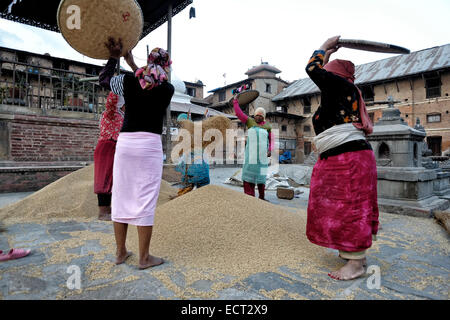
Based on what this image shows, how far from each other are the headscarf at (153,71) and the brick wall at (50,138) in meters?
5.83

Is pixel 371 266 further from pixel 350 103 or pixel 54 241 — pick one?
pixel 54 241

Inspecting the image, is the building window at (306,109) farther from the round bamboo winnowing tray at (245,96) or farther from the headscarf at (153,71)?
the headscarf at (153,71)

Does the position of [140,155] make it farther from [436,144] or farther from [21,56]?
[21,56]

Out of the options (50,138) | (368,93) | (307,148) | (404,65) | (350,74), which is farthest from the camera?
(307,148)

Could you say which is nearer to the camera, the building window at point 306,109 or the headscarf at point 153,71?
the headscarf at point 153,71

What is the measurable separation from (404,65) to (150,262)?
2276 centimetres

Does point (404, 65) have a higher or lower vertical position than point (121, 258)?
higher

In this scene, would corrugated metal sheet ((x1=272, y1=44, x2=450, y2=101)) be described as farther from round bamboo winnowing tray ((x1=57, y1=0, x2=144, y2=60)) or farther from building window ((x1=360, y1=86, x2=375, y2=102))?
round bamboo winnowing tray ((x1=57, y1=0, x2=144, y2=60))

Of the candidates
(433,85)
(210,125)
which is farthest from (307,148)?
(210,125)

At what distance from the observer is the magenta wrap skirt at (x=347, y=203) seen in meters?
1.71

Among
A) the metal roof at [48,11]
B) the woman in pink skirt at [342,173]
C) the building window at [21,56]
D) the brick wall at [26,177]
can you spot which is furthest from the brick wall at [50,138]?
the building window at [21,56]

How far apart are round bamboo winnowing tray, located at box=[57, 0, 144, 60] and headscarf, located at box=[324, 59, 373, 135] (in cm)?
160

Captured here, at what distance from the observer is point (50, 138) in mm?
6309

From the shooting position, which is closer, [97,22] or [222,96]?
[97,22]
